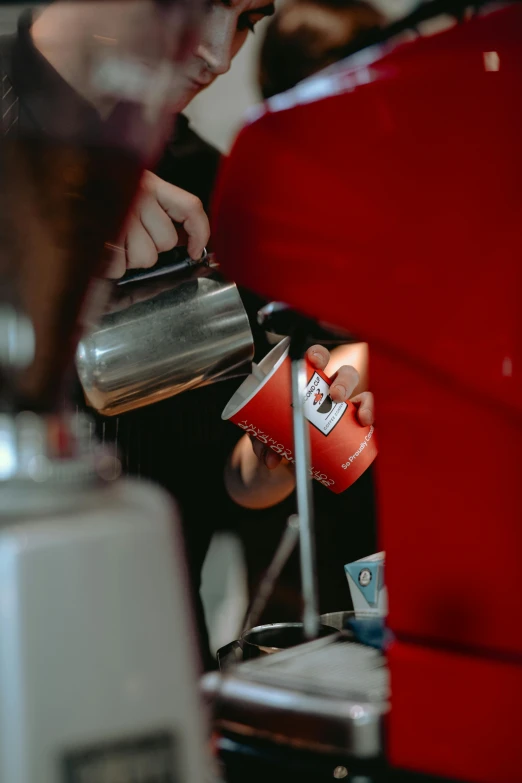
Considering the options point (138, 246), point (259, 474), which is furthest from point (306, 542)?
point (259, 474)

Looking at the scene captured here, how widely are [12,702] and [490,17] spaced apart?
453 millimetres

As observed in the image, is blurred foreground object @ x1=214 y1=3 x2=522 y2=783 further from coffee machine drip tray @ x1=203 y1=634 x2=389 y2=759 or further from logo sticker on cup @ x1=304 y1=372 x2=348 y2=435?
logo sticker on cup @ x1=304 y1=372 x2=348 y2=435

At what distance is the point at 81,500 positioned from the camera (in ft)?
1.03

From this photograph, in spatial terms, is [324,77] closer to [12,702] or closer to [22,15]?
[22,15]

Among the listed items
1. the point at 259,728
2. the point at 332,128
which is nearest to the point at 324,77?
the point at 332,128

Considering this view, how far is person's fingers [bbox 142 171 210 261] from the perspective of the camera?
29.9 inches

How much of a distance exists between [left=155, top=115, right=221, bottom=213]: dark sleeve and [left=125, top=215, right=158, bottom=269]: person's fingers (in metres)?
0.64

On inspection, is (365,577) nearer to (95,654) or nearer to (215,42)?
(95,654)

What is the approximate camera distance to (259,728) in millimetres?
438

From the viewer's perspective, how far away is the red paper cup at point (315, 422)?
2.30 feet

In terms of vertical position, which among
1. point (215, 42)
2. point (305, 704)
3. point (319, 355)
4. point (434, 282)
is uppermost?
point (215, 42)

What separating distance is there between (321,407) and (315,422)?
16 millimetres

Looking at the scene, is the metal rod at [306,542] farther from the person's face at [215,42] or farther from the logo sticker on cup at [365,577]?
the person's face at [215,42]

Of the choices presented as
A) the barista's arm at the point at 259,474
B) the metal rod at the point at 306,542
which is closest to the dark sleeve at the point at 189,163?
the barista's arm at the point at 259,474
